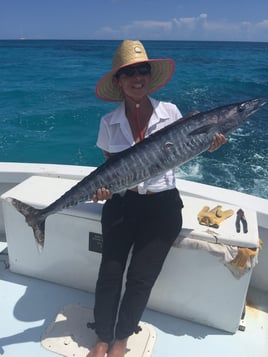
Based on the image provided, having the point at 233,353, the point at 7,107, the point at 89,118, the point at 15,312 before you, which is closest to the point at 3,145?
the point at 89,118

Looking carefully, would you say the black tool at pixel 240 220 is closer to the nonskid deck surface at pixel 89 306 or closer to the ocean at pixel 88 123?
the nonskid deck surface at pixel 89 306

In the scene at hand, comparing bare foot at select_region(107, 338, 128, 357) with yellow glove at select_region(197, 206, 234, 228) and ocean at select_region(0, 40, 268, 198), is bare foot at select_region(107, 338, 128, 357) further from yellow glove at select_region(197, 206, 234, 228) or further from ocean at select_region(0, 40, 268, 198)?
ocean at select_region(0, 40, 268, 198)

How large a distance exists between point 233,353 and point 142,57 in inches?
70.0

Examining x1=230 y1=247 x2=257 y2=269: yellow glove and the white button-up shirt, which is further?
the white button-up shirt

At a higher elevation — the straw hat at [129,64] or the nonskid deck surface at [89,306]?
the straw hat at [129,64]

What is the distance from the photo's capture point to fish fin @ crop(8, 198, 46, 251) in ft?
6.84

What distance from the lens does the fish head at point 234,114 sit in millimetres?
2004

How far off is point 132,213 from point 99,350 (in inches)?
29.6

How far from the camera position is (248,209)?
87.9 inches

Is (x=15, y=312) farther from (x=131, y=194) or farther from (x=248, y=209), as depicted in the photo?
(x=248, y=209)

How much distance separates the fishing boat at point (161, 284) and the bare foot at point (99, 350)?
0.35 feet

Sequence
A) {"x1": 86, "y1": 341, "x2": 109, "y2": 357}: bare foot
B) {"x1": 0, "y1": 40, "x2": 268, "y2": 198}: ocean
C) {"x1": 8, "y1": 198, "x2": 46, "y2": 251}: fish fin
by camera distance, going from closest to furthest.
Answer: {"x1": 86, "y1": 341, "x2": 109, "y2": 357}: bare foot, {"x1": 8, "y1": 198, "x2": 46, "y2": 251}: fish fin, {"x1": 0, "y1": 40, "x2": 268, "y2": 198}: ocean

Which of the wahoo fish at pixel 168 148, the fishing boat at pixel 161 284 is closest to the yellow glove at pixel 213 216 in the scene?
the fishing boat at pixel 161 284

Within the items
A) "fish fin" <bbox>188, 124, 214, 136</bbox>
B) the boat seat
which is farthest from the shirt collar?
the boat seat
